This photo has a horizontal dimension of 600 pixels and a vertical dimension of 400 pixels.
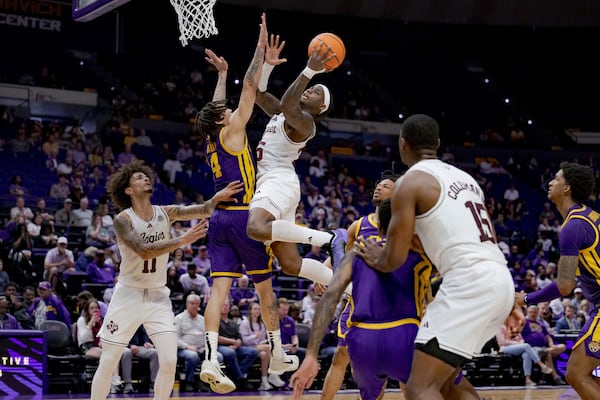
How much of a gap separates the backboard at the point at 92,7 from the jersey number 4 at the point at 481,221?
5.76 m

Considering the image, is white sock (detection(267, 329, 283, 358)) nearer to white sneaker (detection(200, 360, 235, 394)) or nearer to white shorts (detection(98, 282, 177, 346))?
white sneaker (detection(200, 360, 235, 394))

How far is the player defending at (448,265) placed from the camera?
496 centimetres

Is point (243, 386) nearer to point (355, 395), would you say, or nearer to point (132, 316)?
point (355, 395)

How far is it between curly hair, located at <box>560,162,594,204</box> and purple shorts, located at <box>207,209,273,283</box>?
284 cm

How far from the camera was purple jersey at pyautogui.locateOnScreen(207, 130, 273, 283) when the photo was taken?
8.19 metres

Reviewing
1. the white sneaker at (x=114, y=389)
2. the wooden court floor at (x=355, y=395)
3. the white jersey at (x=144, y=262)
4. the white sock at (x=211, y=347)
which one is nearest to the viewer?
the white sock at (x=211, y=347)

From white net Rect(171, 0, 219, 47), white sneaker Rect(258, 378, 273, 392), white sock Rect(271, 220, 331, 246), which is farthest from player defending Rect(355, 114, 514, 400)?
white sneaker Rect(258, 378, 273, 392)

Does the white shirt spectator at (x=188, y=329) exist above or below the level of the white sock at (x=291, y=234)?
below

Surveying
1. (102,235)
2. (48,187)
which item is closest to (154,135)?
(48,187)

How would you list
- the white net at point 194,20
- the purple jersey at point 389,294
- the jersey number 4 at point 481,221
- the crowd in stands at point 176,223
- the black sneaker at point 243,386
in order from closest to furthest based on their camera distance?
the jersey number 4 at point 481,221 → the purple jersey at point 389,294 → the white net at point 194,20 → the crowd in stands at point 176,223 → the black sneaker at point 243,386

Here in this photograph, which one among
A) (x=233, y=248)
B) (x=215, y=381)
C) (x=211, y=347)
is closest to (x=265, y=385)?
(x=233, y=248)

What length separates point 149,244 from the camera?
795 centimetres

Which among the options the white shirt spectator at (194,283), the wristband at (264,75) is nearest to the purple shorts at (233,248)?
the wristband at (264,75)

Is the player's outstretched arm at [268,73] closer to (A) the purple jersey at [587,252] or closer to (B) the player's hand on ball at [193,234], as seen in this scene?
(B) the player's hand on ball at [193,234]
